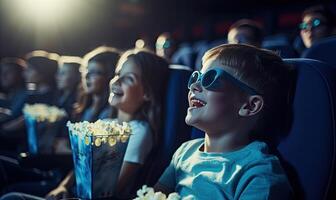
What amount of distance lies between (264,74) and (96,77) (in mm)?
983

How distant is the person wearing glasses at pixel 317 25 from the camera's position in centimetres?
268

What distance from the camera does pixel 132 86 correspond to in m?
1.61

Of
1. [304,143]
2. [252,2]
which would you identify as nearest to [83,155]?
[304,143]

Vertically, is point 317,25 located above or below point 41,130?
above

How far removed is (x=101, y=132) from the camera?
1.23 metres

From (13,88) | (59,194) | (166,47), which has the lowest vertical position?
(59,194)

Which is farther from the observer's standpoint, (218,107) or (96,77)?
(96,77)

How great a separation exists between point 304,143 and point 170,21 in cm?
747

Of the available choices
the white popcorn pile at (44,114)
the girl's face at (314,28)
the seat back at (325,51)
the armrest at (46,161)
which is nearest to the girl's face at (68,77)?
the white popcorn pile at (44,114)

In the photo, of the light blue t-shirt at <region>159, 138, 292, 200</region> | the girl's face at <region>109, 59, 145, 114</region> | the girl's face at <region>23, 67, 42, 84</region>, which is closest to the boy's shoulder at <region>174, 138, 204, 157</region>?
the light blue t-shirt at <region>159, 138, 292, 200</region>

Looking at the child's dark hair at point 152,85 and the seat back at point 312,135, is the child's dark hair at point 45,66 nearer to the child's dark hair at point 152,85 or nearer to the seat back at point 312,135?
the child's dark hair at point 152,85

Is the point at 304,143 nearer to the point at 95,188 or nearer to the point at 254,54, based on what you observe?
the point at 254,54

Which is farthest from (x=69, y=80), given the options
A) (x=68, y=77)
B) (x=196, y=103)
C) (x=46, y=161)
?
(x=196, y=103)

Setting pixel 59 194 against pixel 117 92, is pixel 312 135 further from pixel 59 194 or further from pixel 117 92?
pixel 59 194
